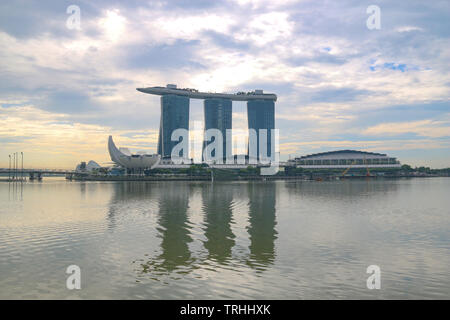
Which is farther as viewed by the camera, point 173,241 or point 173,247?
point 173,241

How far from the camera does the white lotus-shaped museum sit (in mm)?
160000

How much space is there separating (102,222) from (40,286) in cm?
1335

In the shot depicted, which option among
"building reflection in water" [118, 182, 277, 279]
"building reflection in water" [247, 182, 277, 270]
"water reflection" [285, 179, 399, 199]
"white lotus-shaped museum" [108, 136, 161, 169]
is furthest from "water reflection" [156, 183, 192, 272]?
"white lotus-shaped museum" [108, 136, 161, 169]

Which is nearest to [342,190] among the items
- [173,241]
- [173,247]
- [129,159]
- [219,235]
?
[219,235]

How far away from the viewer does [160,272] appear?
1295 centimetres

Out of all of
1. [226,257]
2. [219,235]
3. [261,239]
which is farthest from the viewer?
[219,235]

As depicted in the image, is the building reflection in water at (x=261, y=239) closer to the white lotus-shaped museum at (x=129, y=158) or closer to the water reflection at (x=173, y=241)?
the water reflection at (x=173, y=241)

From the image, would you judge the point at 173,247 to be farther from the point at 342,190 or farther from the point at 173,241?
the point at 342,190

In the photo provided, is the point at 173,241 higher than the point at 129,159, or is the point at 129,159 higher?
the point at 129,159

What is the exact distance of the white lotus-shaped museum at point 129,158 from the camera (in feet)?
525

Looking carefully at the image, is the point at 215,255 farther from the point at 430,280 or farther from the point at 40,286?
the point at 430,280

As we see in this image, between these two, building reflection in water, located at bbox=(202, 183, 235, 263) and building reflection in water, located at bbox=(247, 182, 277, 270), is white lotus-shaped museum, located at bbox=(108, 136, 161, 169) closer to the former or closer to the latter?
building reflection in water, located at bbox=(202, 183, 235, 263)

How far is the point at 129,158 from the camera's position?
6309 inches
